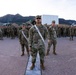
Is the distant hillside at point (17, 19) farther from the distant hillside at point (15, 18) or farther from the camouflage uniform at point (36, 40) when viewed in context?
the camouflage uniform at point (36, 40)

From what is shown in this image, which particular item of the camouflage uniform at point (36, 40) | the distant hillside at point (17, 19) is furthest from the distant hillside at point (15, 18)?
the camouflage uniform at point (36, 40)

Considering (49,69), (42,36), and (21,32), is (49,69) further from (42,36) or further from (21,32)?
(21,32)

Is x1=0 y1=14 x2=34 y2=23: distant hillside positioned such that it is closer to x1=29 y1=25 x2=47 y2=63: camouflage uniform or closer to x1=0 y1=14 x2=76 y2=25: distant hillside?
x1=0 y1=14 x2=76 y2=25: distant hillside

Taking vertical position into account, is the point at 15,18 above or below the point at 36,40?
below

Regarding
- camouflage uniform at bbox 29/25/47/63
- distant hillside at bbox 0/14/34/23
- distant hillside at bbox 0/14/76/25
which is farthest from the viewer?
distant hillside at bbox 0/14/76/25

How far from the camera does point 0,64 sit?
9.34 meters

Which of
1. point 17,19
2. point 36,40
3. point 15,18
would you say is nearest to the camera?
point 36,40

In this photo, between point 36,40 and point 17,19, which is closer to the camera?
point 36,40

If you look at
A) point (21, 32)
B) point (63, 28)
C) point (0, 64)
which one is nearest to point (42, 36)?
point (0, 64)

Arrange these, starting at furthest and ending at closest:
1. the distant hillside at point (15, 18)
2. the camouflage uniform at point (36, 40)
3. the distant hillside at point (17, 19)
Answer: the distant hillside at point (17, 19) → the distant hillside at point (15, 18) → the camouflage uniform at point (36, 40)

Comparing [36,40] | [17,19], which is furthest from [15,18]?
[36,40]

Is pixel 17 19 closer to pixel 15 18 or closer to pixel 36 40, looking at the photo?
pixel 15 18

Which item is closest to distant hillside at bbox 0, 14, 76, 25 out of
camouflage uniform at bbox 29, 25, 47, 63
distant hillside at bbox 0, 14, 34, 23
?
distant hillside at bbox 0, 14, 34, 23

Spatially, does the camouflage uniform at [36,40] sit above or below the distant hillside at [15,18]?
above
